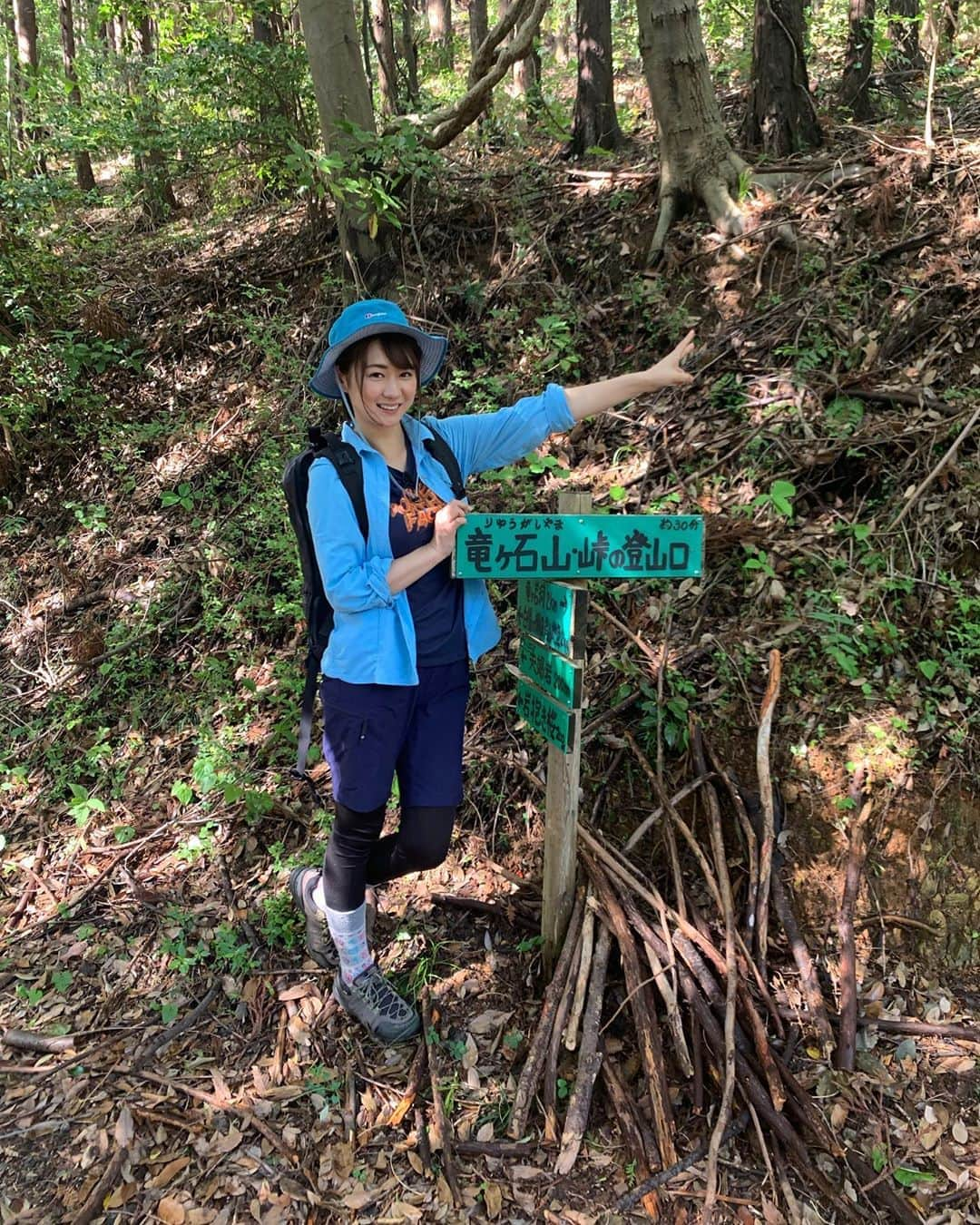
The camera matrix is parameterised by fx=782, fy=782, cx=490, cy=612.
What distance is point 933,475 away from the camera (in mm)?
3949

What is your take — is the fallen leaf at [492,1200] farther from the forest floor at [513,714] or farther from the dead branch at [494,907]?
the dead branch at [494,907]

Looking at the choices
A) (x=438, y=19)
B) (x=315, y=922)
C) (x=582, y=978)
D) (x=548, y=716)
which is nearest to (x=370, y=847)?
(x=315, y=922)

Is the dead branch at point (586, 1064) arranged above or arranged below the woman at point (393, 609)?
below

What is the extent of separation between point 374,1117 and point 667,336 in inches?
195

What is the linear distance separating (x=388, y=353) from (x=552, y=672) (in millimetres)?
1193

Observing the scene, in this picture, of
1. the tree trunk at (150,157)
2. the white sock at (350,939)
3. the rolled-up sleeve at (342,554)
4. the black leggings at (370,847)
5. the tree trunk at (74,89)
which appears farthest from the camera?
the tree trunk at (74,89)

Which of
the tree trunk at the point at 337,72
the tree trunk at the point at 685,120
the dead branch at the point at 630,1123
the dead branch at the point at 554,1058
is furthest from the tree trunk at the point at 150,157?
the dead branch at the point at 630,1123

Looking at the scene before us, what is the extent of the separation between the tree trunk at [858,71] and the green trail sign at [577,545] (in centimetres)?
647

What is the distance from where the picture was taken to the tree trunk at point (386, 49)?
8.62 meters

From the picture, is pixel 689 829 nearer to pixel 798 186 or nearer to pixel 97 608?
pixel 97 608

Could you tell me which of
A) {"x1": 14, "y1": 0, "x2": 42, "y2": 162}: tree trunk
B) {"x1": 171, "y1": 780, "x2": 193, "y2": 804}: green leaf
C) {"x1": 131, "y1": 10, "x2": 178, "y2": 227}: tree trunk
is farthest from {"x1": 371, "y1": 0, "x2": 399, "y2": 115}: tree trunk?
{"x1": 171, "y1": 780, "x2": 193, "y2": 804}: green leaf

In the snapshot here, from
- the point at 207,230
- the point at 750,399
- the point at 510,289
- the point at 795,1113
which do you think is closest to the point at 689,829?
the point at 795,1113

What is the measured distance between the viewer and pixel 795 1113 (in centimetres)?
262

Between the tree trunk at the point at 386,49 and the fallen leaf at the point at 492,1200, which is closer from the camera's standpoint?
the fallen leaf at the point at 492,1200
